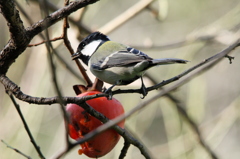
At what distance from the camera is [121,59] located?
2.17m

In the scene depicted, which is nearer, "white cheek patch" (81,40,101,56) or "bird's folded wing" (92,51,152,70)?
"bird's folded wing" (92,51,152,70)

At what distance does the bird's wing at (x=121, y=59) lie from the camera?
6.79 feet

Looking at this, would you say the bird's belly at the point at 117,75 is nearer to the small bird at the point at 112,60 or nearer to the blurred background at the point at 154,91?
the small bird at the point at 112,60

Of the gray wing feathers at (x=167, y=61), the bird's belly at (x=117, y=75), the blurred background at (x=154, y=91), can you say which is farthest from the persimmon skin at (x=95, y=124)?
the blurred background at (x=154, y=91)

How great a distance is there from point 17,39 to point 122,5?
3.79m

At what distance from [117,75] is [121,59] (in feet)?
0.39

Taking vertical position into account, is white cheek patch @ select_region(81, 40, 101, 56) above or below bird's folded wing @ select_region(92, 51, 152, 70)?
above

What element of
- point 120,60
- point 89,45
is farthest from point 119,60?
point 89,45

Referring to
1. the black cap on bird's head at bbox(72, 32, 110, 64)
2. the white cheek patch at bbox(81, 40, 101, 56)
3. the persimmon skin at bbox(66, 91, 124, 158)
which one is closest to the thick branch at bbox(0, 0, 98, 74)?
the persimmon skin at bbox(66, 91, 124, 158)

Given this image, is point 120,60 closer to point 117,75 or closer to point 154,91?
point 117,75

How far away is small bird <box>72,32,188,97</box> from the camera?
204 cm

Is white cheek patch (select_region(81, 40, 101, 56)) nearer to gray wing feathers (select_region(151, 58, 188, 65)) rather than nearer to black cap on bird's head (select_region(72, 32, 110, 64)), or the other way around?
black cap on bird's head (select_region(72, 32, 110, 64))

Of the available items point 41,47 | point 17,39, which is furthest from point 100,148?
point 41,47

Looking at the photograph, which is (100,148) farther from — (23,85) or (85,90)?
(23,85)
